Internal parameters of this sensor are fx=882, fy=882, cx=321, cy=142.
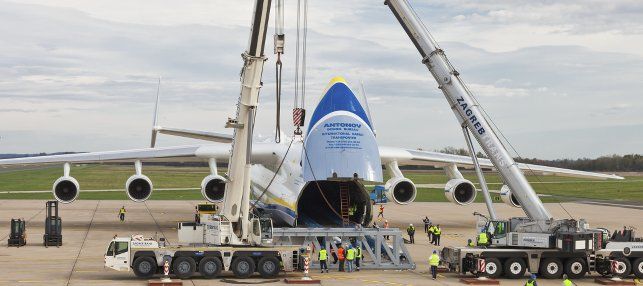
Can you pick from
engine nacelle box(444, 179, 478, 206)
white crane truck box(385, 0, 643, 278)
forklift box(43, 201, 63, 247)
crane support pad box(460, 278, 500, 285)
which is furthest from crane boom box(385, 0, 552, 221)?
forklift box(43, 201, 63, 247)

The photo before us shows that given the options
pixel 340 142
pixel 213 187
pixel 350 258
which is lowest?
pixel 350 258

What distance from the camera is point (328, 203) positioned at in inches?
1203

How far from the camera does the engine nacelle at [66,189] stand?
122 feet

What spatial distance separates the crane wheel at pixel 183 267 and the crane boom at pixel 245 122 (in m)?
1.88

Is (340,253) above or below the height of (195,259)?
above

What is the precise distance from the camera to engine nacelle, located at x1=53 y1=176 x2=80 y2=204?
37219 millimetres

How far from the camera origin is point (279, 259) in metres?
24.4

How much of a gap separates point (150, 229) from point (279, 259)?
17898mm

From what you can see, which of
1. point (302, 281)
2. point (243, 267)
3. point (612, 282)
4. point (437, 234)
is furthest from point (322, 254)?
point (437, 234)

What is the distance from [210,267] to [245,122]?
13.4 feet

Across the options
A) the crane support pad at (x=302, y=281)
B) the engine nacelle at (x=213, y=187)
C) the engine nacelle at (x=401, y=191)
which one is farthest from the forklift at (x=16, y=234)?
the engine nacelle at (x=401, y=191)

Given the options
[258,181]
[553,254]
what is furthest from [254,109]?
[258,181]

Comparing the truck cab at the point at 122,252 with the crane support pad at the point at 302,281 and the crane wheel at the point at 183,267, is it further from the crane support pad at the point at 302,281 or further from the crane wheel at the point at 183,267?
the crane support pad at the point at 302,281

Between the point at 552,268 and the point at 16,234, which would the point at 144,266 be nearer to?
the point at 552,268
